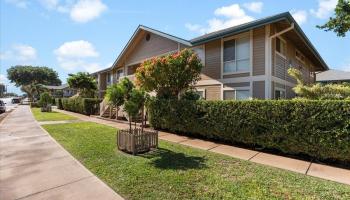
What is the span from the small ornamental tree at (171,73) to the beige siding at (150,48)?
4.58 metres

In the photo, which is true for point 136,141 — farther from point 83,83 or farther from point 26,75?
point 26,75

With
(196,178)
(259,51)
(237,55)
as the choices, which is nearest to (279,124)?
(196,178)

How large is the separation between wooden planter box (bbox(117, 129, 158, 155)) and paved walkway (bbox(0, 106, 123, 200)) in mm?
1657

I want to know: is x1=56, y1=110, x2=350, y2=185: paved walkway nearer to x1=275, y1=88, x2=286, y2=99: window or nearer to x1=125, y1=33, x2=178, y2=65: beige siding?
x1=275, y1=88, x2=286, y2=99: window

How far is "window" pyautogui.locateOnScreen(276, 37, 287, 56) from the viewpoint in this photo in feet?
42.8

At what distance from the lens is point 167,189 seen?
15.6 ft

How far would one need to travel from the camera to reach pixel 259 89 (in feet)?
39.6

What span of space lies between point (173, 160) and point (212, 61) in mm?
8987

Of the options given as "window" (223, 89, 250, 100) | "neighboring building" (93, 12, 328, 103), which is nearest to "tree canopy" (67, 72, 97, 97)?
"neighboring building" (93, 12, 328, 103)

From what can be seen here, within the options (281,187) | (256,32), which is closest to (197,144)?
(281,187)

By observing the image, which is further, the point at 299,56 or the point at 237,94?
the point at 299,56

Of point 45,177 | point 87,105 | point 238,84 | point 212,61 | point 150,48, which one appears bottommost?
point 45,177

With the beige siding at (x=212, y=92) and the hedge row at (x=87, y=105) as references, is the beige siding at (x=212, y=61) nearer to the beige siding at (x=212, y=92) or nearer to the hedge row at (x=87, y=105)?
the beige siding at (x=212, y=92)

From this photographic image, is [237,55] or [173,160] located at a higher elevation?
[237,55]
